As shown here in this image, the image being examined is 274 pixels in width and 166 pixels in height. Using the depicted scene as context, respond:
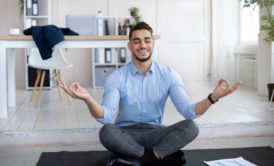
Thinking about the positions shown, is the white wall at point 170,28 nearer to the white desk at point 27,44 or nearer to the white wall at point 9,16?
the white wall at point 9,16

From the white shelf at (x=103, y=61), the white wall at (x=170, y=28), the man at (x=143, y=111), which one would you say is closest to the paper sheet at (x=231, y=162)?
the man at (x=143, y=111)

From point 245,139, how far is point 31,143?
1.78 m

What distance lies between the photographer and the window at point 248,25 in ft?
20.3

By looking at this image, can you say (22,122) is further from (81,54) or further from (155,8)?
(155,8)

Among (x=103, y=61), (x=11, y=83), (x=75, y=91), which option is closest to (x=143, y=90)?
(x=75, y=91)

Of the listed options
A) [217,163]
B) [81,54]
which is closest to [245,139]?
[217,163]

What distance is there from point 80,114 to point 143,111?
1561 millimetres

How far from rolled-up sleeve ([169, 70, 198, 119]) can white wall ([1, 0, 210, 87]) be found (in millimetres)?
4449

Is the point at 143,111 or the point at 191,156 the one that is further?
the point at 191,156

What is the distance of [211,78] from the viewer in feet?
23.7

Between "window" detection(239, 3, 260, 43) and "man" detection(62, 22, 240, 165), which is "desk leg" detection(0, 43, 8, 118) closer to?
"man" detection(62, 22, 240, 165)

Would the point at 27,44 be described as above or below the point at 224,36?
below

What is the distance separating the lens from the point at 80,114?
4012mm

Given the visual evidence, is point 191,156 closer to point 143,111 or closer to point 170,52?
point 143,111
